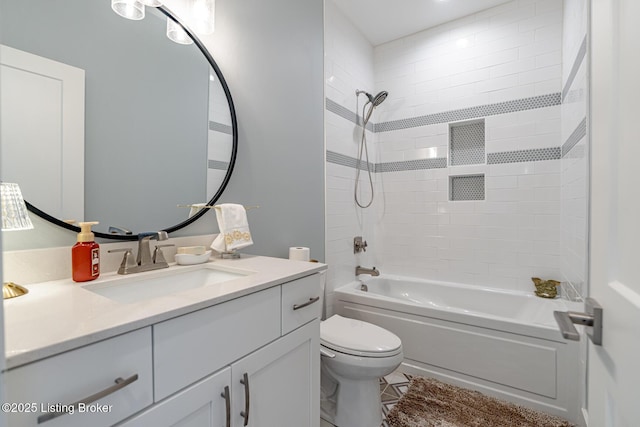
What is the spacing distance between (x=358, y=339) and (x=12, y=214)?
1504 mm

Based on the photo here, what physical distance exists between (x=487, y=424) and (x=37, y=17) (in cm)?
269

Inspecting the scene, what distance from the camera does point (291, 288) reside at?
1054 millimetres

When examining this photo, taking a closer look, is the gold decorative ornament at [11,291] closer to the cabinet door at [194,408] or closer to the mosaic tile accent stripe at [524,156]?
the cabinet door at [194,408]

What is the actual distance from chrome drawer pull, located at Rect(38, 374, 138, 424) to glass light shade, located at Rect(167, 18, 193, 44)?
136 centimetres

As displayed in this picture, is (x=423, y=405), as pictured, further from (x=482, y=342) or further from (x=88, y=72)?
(x=88, y=72)

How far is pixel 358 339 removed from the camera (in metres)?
1.58

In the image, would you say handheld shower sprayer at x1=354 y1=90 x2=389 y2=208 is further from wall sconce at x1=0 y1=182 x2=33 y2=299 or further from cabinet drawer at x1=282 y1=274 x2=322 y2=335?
wall sconce at x1=0 y1=182 x2=33 y2=299

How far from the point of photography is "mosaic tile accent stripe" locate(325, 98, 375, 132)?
2.38 meters

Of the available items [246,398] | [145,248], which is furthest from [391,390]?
[145,248]

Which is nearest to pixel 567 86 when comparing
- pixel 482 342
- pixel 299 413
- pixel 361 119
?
pixel 361 119

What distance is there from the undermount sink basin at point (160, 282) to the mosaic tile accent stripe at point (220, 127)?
71cm

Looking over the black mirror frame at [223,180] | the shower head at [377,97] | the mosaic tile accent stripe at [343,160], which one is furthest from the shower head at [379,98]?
the black mirror frame at [223,180]

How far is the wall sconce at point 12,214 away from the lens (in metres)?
0.75

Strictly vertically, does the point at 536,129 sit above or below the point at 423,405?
above
